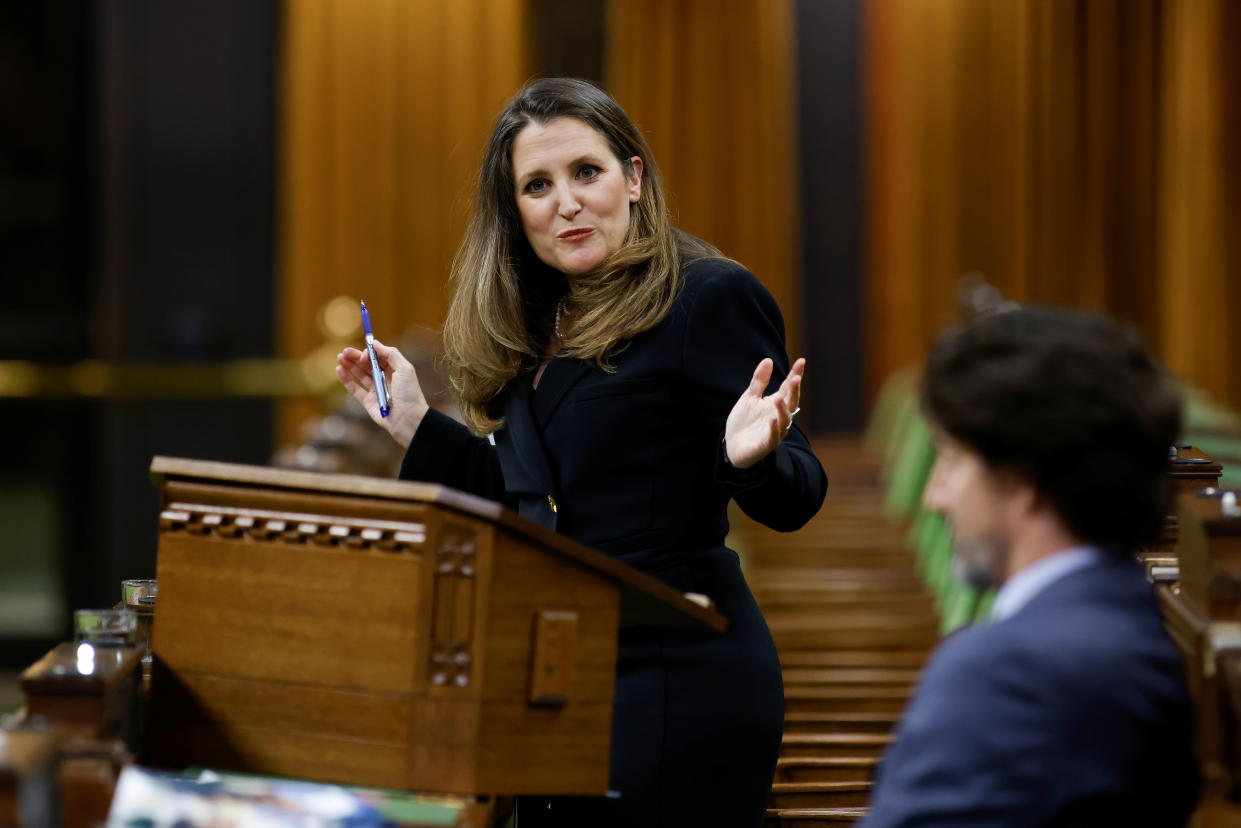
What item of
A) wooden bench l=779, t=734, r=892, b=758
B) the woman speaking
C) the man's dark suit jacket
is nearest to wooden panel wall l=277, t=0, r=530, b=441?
wooden bench l=779, t=734, r=892, b=758

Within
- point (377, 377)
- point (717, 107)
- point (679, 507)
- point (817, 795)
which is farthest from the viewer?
point (717, 107)

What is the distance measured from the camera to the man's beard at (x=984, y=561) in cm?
155

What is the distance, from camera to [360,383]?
2422mm

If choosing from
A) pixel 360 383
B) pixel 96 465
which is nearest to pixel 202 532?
pixel 360 383

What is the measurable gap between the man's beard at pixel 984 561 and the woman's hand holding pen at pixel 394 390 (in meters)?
1.02

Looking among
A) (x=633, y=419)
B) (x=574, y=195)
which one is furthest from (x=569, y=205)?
(x=633, y=419)

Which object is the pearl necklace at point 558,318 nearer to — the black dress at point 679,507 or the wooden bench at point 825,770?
the black dress at point 679,507

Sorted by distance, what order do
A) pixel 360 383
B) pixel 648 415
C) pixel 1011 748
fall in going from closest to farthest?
pixel 1011 748, pixel 648 415, pixel 360 383

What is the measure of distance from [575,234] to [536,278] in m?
0.21

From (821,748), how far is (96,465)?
6.56 meters

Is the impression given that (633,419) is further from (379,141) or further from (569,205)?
(379,141)

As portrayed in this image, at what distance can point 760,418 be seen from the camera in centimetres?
206

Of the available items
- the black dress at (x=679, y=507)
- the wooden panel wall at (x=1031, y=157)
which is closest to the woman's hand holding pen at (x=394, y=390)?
the black dress at (x=679, y=507)

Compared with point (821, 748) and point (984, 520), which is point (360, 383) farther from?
point (821, 748)
